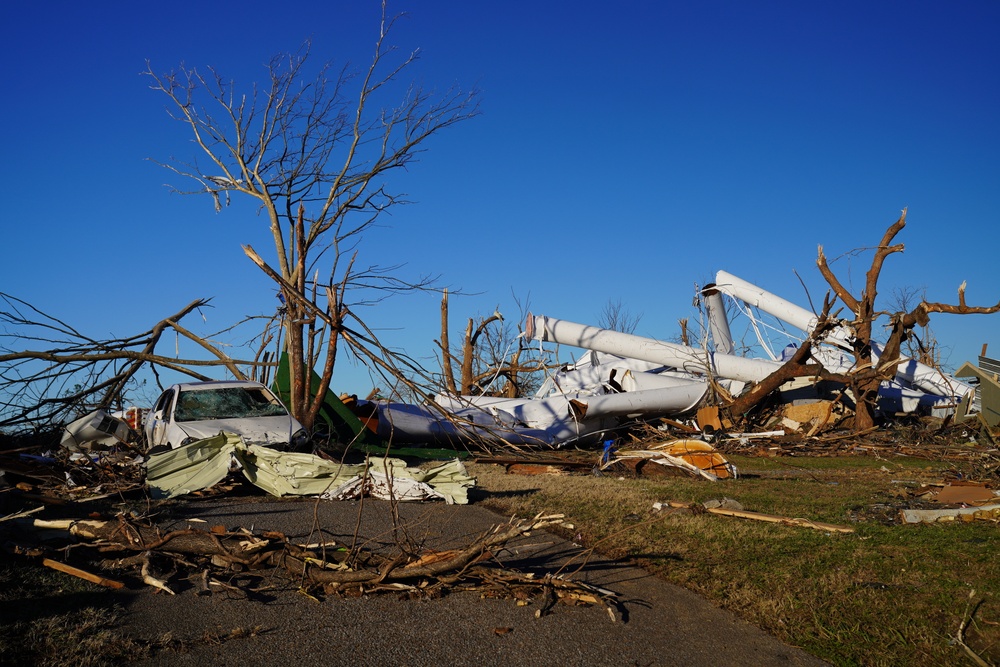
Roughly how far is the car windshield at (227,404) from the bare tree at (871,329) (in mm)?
12093

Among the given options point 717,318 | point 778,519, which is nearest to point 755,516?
point 778,519

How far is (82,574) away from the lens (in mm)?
5055

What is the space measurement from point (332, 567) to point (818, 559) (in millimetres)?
3665

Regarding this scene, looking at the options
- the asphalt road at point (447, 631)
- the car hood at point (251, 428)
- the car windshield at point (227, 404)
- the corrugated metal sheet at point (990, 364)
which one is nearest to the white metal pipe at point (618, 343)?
the corrugated metal sheet at point (990, 364)

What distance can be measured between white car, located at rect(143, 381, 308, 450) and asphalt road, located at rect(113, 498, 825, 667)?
562 centimetres

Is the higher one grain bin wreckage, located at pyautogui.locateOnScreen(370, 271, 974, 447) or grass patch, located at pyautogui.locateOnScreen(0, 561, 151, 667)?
grain bin wreckage, located at pyautogui.locateOnScreen(370, 271, 974, 447)

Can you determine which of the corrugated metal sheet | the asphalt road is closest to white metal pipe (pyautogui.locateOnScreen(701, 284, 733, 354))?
the corrugated metal sheet

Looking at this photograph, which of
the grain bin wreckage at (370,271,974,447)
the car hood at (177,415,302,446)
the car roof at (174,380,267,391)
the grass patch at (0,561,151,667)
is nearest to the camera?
the grass patch at (0,561,151,667)

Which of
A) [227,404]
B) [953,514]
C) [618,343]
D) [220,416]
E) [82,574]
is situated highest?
[618,343]

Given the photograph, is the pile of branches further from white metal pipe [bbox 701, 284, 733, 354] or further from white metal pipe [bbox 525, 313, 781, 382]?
white metal pipe [bbox 701, 284, 733, 354]

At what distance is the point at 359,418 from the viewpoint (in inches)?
610

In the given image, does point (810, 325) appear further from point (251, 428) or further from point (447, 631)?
point (447, 631)

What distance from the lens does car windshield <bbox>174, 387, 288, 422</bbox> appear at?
11.4 m

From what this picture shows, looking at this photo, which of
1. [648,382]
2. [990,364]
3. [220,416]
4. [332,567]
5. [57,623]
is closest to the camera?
[57,623]
